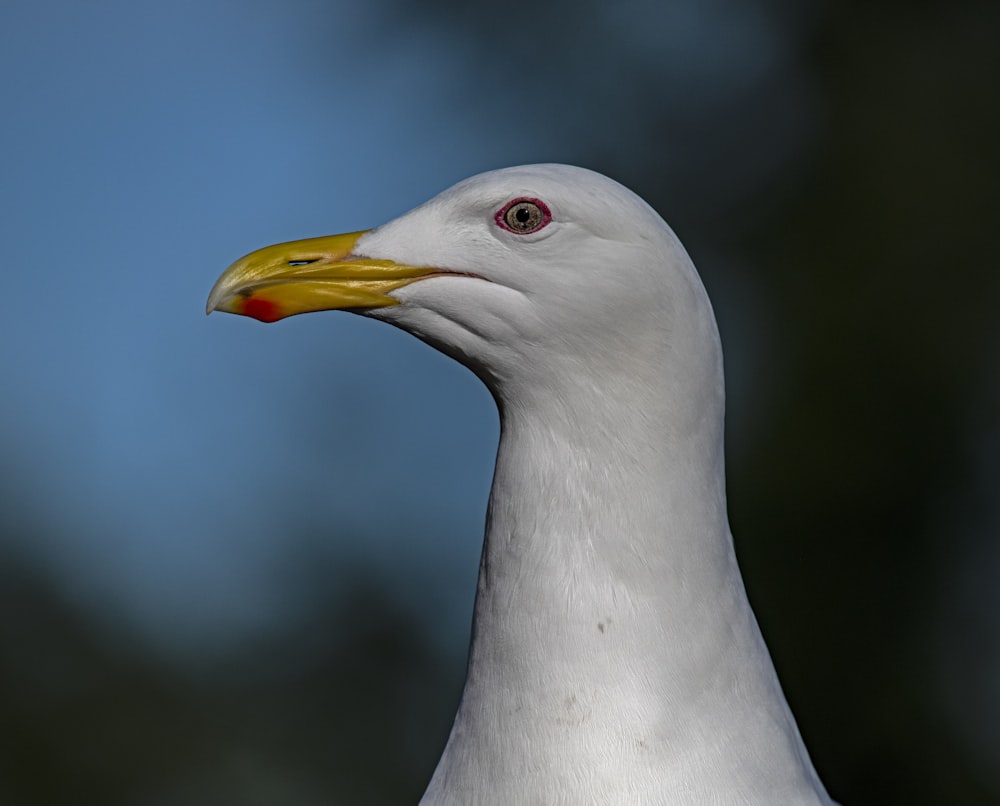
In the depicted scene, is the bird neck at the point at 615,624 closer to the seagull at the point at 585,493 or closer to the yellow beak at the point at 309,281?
the seagull at the point at 585,493

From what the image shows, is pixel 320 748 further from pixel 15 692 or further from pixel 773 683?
pixel 773 683

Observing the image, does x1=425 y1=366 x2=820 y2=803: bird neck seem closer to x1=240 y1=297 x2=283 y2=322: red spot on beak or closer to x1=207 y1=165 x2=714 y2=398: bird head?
x1=207 y1=165 x2=714 y2=398: bird head

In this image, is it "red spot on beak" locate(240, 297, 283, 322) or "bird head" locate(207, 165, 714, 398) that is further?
"red spot on beak" locate(240, 297, 283, 322)

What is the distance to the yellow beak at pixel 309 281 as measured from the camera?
230cm

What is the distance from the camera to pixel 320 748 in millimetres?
9234

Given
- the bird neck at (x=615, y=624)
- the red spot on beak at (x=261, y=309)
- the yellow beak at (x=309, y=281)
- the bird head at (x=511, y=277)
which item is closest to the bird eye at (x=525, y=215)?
the bird head at (x=511, y=277)

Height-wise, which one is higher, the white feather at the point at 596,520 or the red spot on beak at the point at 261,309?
the red spot on beak at the point at 261,309

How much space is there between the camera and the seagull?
2160mm

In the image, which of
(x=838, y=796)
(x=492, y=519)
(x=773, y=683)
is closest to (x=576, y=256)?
(x=492, y=519)

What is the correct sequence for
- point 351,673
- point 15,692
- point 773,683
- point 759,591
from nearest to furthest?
1. point 773,683
2. point 759,591
3. point 15,692
4. point 351,673

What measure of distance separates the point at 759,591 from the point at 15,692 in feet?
16.3

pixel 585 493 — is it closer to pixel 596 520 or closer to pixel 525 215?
pixel 596 520

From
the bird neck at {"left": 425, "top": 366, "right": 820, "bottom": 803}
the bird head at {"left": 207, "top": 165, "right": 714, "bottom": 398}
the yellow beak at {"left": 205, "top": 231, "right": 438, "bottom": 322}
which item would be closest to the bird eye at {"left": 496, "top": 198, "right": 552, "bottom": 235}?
the bird head at {"left": 207, "top": 165, "right": 714, "bottom": 398}

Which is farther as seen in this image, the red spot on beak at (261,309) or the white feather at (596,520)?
the red spot on beak at (261,309)
